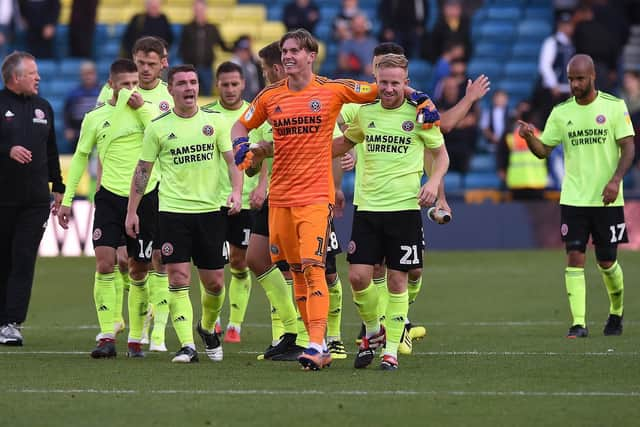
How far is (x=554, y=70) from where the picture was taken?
23797 mm

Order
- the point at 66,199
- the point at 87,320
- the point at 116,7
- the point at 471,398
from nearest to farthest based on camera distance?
the point at 471,398 < the point at 66,199 < the point at 87,320 < the point at 116,7

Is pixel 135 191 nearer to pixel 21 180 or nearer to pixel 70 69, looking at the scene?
pixel 21 180

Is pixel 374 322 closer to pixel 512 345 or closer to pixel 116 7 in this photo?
pixel 512 345

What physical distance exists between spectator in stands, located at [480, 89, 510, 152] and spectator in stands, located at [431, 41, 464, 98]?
2.96 ft

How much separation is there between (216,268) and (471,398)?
2.83m

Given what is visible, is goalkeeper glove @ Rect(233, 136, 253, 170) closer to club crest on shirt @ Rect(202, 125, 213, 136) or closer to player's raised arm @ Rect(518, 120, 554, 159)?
club crest on shirt @ Rect(202, 125, 213, 136)

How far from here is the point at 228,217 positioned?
1170cm

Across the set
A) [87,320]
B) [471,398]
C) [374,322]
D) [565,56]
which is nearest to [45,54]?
[565,56]

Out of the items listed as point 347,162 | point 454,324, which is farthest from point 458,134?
point 347,162

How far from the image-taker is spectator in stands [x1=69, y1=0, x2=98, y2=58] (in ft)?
84.1

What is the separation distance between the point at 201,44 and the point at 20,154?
12.6m

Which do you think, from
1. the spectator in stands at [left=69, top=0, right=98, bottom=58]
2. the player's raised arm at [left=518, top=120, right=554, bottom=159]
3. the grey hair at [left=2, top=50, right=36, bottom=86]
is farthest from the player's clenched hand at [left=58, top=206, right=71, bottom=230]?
the spectator in stands at [left=69, top=0, right=98, bottom=58]

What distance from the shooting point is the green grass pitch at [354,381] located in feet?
24.5

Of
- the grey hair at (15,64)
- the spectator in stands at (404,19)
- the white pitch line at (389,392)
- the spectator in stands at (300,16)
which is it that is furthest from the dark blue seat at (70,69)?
the white pitch line at (389,392)
